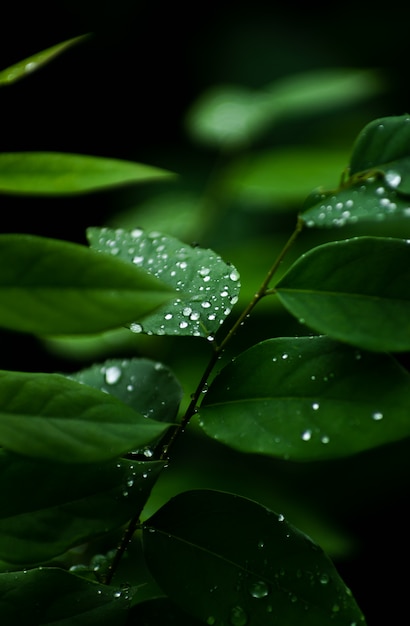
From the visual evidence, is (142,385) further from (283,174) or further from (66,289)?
(283,174)

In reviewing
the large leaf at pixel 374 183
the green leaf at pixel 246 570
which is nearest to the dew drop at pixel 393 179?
the large leaf at pixel 374 183

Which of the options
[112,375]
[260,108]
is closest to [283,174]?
[260,108]

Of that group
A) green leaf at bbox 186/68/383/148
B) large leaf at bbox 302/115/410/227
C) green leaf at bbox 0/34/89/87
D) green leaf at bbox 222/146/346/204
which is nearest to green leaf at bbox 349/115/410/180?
large leaf at bbox 302/115/410/227

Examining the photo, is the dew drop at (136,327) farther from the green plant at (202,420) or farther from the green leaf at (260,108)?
the green leaf at (260,108)

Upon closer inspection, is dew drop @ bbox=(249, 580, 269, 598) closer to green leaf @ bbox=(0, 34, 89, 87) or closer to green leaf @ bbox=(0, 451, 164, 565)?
green leaf @ bbox=(0, 451, 164, 565)

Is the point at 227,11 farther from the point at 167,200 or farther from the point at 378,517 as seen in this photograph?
the point at 378,517

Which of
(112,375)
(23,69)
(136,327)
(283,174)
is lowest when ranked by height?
(283,174)
